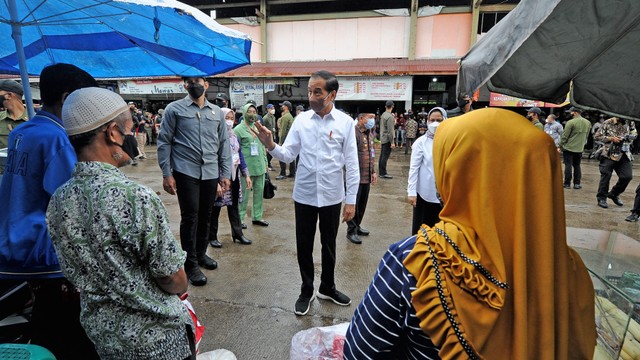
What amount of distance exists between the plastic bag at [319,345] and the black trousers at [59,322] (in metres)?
1.09

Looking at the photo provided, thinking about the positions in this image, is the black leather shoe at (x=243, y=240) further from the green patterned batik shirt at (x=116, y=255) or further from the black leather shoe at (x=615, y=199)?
the black leather shoe at (x=615, y=199)

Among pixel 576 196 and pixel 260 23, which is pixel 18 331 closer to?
pixel 576 196

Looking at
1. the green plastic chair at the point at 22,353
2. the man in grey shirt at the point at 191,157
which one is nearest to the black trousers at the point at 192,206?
the man in grey shirt at the point at 191,157

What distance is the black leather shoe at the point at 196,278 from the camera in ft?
11.2

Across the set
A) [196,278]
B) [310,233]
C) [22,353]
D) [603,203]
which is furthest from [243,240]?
[603,203]

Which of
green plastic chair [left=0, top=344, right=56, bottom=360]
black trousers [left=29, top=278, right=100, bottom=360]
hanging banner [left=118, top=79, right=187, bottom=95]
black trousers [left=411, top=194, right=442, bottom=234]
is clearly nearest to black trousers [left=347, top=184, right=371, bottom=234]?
black trousers [left=411, top=194, right=442, bottom=234]

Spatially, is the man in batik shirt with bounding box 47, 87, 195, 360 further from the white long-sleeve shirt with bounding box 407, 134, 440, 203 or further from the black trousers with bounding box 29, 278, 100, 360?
the white long-sleeve shirt with bounding box 407, 134, 440, 203

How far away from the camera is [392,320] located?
0.98 meters

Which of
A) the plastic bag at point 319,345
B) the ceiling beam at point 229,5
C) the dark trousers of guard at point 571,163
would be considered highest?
the ceiling beam at point 229,5

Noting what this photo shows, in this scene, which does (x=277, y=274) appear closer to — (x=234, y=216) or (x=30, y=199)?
(x=234, y=216)

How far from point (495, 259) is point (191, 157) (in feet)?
9.83

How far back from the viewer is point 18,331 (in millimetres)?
1915

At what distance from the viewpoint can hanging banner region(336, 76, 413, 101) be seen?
14.6 metres

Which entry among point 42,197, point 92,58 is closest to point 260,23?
point 92,58
